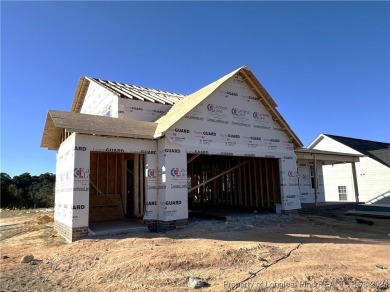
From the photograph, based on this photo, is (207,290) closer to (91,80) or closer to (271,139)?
(271,139)

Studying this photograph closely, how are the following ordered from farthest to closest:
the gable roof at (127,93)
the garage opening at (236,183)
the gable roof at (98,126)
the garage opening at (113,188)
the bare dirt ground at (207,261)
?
the garage opening at (236,183), the gable roof at (127,93), the garage opening at (113,188), the gable roof at (98,126), the bare dirt ground at (207,261)

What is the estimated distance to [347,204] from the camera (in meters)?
20.6

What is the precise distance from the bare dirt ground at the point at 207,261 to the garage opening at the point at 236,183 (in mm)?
5139

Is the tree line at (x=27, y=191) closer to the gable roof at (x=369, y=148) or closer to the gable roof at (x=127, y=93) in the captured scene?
the gable roof at (x=127, y=93)

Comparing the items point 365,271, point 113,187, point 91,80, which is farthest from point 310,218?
point 91,80

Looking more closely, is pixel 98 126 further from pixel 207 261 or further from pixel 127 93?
pixel 207 261

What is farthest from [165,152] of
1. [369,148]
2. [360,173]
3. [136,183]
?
[369,148]

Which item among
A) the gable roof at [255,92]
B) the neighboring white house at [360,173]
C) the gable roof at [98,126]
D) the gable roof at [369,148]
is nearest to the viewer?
the gable roof at [98,126]

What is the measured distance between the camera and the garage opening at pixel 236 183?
1692cm

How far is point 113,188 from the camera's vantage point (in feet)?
51.2

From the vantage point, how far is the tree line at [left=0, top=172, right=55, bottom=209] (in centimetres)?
4753

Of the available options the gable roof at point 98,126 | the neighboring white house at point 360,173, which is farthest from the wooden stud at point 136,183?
the neighboring white house at point 360,173

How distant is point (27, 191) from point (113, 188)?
2091 inches

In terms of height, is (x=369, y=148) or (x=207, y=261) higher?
(x=369, y=148)
